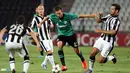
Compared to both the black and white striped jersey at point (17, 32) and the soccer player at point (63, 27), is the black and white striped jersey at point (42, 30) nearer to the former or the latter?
the soccer player at point (63, 27)

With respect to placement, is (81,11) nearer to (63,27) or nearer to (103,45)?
(63,27)

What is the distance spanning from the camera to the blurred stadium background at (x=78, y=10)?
36.4 m

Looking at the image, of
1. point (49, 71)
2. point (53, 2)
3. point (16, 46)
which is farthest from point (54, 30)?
point (16, 46)

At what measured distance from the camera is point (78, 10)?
41438 mm

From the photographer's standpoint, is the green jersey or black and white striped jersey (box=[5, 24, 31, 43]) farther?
the green jersey

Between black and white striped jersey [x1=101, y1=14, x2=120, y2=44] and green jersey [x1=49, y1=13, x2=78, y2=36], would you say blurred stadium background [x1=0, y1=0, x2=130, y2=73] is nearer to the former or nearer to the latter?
green jersey [x1=49, y1=13, x2=78, y2=36]

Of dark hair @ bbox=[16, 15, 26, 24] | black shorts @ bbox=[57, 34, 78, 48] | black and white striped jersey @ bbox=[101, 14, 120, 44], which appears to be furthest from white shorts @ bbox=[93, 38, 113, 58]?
dark hair @ bbox=[16, 15, 26, 24]

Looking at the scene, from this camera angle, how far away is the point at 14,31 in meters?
13.9

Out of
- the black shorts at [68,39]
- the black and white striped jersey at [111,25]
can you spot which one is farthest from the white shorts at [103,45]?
the black shorts at [68,39]

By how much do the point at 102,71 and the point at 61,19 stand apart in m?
2.36

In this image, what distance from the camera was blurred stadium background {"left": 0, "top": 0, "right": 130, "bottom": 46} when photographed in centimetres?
3641

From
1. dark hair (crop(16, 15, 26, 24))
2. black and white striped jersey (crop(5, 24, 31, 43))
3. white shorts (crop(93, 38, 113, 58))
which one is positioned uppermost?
dark hair (crop(16, 15, 26, 24))

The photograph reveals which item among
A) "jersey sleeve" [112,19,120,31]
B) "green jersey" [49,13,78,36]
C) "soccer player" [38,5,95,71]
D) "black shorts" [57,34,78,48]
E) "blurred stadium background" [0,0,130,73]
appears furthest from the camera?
"blurred stadium background" [0,0,130,73]

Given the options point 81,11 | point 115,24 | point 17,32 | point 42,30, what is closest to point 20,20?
point 17,32
